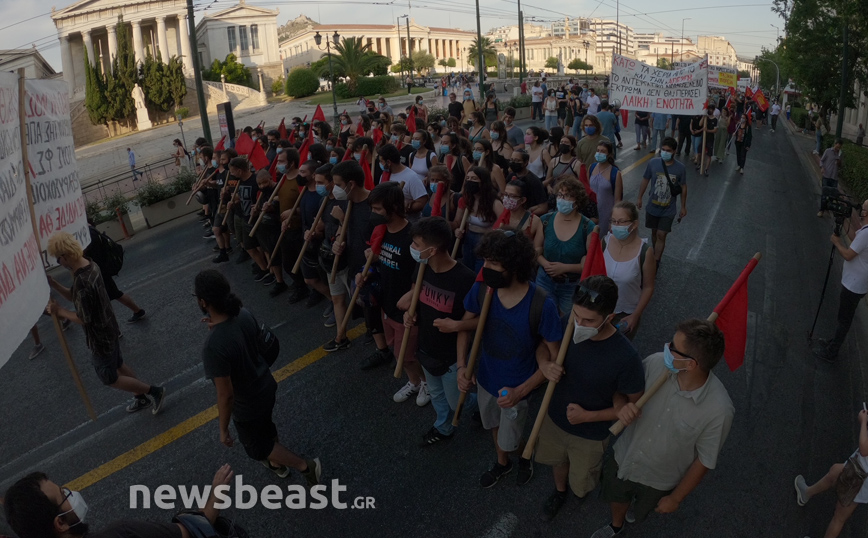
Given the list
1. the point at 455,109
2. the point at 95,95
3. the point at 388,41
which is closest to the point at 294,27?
the point at 388,41

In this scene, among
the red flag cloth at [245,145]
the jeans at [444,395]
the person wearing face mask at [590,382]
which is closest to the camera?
the person wearing face mask at [590,382]

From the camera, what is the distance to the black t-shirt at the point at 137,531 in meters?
2.01

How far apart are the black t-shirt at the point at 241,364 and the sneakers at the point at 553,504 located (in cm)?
181

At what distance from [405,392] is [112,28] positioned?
65584 mm

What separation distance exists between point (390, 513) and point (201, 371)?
283 centimetres

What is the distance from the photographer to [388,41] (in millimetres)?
109062

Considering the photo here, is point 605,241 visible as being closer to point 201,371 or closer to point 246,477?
point 246,477

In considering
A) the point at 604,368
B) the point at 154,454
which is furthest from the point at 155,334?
the point at 604,368

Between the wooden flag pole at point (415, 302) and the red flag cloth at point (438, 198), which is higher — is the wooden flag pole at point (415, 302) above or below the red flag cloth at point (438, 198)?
below

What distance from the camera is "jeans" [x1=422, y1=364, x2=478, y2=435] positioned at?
3881 millimetres

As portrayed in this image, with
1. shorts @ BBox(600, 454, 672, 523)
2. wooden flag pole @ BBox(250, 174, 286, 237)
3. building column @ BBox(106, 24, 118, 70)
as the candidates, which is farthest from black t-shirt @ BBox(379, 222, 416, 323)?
building column @ BBox(106, 24, 118, 70)

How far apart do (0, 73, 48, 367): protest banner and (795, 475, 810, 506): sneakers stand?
14.1 feet

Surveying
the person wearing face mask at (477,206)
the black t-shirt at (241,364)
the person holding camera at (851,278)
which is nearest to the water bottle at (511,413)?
the black t-shirt at (241,364)

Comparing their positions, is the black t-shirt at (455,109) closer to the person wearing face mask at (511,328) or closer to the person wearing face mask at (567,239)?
the person wearing face mask at (567,239)
